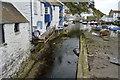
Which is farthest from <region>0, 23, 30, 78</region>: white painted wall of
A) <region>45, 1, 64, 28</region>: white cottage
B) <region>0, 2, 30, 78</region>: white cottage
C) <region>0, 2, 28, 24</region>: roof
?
<region>45, 1, 64, 28</region>: white cottage

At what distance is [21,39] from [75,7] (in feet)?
316

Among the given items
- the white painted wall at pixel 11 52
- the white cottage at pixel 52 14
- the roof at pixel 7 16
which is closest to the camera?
the white painted wall at pixel 11 52

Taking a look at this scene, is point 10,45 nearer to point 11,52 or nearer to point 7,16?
point 11,52

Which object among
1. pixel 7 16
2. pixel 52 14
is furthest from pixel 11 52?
pixel 52 14

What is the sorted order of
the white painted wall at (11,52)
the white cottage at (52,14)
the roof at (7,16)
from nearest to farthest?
the white painted wall at (11,52)
the roof at (7,16)
the white cottage at (52,14)

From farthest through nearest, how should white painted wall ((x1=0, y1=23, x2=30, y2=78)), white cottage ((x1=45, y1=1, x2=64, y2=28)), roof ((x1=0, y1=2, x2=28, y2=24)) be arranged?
white cottage ((x1=45, y1=1, x2=64, y2=28)) → roof ((x1=0, y1=2, x2=28, y2=24)) → white painted wall ((x1=0, y1=23, x2=30, y2=78))

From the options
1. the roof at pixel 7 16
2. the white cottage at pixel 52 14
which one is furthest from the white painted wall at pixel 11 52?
the white cottage at pixel 52 14

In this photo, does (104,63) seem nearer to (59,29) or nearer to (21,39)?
(21,39)

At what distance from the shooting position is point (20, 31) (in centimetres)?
941

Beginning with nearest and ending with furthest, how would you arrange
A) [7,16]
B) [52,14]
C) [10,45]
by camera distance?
[10,45]
[7,16]
[52,14]

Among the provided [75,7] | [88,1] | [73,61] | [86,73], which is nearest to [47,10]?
[73,61]

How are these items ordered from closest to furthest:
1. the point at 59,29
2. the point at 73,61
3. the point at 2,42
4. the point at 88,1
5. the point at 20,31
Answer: the point at 2,42, the point at 20,31, the point at 73,61, the point at 59,29, the point at 88,1

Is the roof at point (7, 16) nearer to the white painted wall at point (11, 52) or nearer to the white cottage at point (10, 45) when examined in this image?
the white cottage at point (10, 45)

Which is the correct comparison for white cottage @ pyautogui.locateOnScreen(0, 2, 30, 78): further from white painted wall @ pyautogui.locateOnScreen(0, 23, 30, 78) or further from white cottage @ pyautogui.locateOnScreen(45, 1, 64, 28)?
white cottage @ pyautogui.locateOnScreen(45, 1, 64, 28)
